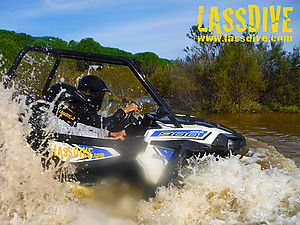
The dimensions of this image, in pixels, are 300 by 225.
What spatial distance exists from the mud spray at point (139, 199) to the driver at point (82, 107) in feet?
1.77

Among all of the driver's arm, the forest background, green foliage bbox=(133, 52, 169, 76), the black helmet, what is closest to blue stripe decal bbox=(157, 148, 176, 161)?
the driver's arm

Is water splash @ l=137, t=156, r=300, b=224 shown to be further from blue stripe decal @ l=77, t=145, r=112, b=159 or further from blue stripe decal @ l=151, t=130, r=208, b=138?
blue stripe decal @ l=77, t=145, r=112, b=159

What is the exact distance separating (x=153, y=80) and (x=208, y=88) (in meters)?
5.62

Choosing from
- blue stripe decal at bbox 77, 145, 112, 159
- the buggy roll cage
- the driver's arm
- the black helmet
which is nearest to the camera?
blue stripe decal at bbox 77, 145, 112, 159

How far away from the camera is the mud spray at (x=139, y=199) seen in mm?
2834

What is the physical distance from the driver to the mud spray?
540 mm

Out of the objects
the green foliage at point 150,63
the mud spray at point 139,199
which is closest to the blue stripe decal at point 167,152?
the mud spray at point 139,199

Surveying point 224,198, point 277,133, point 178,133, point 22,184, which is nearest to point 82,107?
point 22,184

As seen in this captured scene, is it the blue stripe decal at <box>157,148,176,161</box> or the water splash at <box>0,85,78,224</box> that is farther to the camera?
the blue stripe decal at <box>157,148,176,161</box>

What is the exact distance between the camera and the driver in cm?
327

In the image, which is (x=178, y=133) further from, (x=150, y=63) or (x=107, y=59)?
(x=150, y=63)

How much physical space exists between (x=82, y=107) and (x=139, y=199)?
1277 millimetres

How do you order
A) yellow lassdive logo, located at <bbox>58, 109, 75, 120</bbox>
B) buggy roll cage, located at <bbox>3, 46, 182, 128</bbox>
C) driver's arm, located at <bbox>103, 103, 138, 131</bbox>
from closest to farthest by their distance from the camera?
buggy roll cage, located at <bbox>3, 46, 182, 128</bbox> < yellow lassdive logo, located at <bbox>58, 109, 75, 120</bbox> < driver's arm, located at <bbox>103, 103, 138, 131</bbox>

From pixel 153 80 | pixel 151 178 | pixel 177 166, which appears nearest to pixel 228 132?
pixel 177 166
